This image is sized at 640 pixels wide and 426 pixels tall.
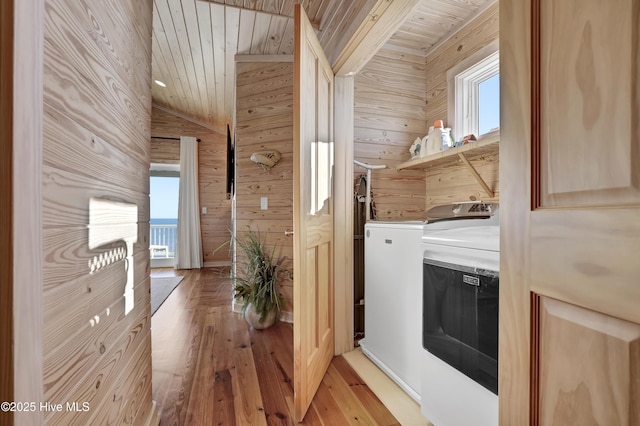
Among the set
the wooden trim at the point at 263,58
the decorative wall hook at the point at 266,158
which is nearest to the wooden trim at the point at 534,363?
the decorative wall hook at the point at 266,158

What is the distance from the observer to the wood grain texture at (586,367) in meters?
0.45

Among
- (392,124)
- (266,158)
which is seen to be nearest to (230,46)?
(266,158)

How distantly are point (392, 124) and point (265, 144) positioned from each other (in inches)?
50.1

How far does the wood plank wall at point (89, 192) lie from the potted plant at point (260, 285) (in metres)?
1.34

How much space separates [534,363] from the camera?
1.96 ft

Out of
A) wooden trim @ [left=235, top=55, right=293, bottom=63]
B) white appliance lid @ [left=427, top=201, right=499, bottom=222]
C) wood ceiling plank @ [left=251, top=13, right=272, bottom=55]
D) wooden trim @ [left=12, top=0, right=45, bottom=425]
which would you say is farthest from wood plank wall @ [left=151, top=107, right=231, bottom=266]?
wooden trim @ [left=12, top=0, right=45, bottom=425]

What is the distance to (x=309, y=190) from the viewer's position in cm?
156

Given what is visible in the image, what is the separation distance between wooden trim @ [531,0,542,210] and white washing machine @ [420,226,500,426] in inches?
19.1

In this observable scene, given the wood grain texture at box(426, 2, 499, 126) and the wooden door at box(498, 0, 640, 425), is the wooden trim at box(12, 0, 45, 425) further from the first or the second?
the wood grain texture at box(426, 2, 499, 126)

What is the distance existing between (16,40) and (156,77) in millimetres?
4384

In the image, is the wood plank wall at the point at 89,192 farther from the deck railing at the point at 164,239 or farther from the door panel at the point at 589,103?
the deck railing at the point at 164,239

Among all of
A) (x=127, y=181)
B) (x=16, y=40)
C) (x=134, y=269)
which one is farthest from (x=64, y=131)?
(x=134, y=269)

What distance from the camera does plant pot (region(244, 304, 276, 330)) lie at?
8.32 ft

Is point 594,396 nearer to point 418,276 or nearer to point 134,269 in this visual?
point 418,276
